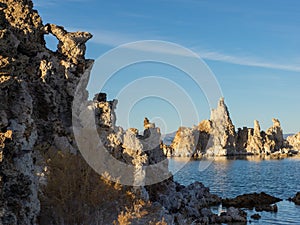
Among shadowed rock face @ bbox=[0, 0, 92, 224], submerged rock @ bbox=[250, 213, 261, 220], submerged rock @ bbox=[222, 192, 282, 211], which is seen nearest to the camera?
shadowed rock face @ bbox=[0, 0, 92, 224]

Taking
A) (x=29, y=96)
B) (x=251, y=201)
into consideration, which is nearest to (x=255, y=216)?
(x=251, y=201)

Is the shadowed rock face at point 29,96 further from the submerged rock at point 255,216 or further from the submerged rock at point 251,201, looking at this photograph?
the submerged rock at point 251,201

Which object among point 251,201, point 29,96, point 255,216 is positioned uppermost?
point 29,96

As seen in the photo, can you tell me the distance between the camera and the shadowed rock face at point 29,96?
10828 mm

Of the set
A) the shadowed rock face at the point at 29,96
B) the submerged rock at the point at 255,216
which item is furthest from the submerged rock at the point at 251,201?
the shadowed rock face at the point at 29,96

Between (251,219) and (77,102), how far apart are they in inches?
850

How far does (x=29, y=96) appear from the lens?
12.3 meters

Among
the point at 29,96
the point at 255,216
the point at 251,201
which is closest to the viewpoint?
the point at 29,96

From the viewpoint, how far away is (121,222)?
1305cm

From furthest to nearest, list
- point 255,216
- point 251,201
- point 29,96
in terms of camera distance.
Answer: point 251,201, point 255,216, point 29,96

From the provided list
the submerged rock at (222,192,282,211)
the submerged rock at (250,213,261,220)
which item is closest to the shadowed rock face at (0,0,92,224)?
the submerged rock at (250,213,261,220)

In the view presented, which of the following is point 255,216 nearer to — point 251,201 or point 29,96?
point 251,201

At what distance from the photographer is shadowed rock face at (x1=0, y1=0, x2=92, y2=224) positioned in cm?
1083

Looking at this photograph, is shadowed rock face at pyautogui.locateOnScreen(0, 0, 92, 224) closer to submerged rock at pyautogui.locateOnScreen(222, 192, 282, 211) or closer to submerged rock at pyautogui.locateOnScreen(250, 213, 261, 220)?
submerged rock at pyautogui.locateOnScreen(250, 213, 261, 220)
